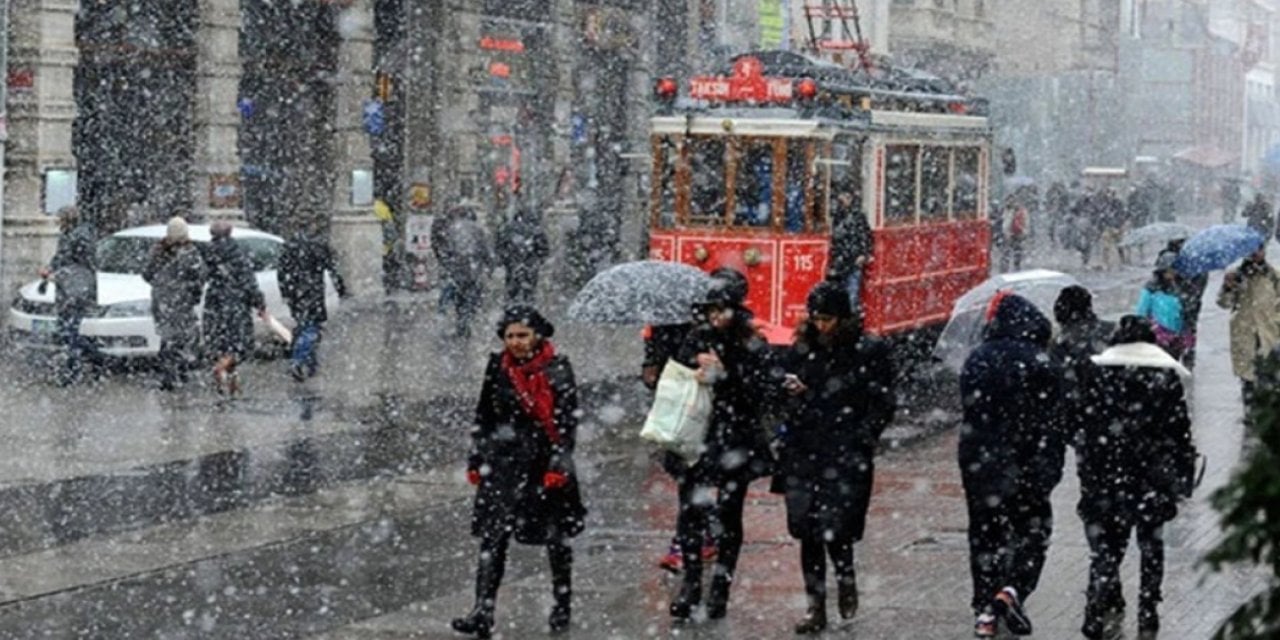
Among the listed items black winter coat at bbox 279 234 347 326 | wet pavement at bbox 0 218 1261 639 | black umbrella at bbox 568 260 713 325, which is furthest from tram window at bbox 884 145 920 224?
black umbrella at bbox 568 260 713 325

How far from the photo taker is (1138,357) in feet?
35.0

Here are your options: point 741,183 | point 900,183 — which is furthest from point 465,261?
point 741,183

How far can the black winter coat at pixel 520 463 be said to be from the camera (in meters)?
10.9

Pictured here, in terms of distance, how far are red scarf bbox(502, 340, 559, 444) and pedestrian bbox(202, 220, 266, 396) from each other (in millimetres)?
10601

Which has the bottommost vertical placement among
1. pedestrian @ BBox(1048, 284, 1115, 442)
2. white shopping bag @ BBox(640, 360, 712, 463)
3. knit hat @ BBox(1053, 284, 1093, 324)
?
white shopping bag @ BBox(640, 360, 712, 463)

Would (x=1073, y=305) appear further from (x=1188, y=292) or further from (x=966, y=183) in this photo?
(x=966, y=183)

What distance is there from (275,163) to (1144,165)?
48386 millimetres

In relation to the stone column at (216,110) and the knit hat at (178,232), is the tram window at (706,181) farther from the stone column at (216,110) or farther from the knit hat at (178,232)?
the stone column at (216,110)

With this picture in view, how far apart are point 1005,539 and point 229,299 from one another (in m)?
11.9

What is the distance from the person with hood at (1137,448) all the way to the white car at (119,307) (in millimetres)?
13495

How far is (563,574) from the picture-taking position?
36.5 feet

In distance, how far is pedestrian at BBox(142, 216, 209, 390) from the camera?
2162cm

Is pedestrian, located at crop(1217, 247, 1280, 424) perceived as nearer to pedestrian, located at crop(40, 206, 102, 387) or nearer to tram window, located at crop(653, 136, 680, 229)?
tram window, located at crop(653, 136, 680, 229)

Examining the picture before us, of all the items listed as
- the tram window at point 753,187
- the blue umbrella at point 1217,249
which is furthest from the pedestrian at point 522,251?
the blue umbrella at point 1217,249
